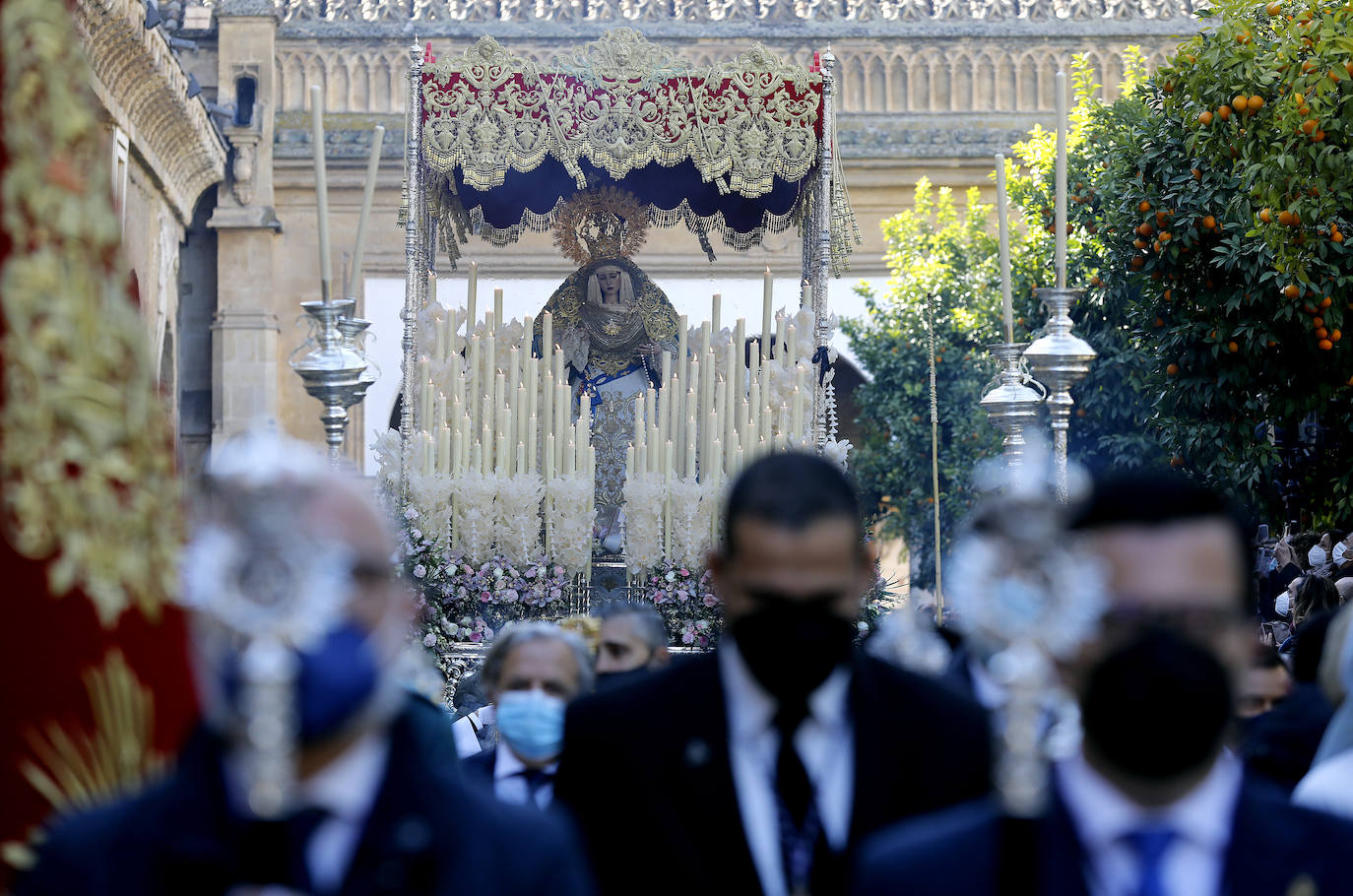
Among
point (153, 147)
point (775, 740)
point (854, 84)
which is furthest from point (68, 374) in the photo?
point (854, 84)

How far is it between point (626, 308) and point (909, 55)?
9.22 m

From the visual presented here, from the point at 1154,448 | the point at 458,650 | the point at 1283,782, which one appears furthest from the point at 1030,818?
the point at 1154,448

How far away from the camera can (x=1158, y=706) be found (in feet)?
5.58

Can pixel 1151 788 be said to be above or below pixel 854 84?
below

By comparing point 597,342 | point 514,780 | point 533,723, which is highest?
point 597,342

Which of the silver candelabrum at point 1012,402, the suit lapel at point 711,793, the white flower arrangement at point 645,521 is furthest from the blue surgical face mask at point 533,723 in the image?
the white flower arrangement at point 645,521

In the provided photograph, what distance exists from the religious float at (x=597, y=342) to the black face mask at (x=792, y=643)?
5890 millimetres

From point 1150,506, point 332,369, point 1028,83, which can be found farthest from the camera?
point 1028,83

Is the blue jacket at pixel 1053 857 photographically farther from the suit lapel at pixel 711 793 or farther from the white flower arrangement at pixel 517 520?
the white flower arrangement at pixel 517 520

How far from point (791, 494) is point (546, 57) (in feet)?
52.6

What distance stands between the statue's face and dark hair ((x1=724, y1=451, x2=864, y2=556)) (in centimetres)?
832

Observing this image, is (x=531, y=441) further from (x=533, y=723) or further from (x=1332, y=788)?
(x=1332, y=788)

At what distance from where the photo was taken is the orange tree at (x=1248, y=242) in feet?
26.7

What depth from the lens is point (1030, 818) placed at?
176 cm
